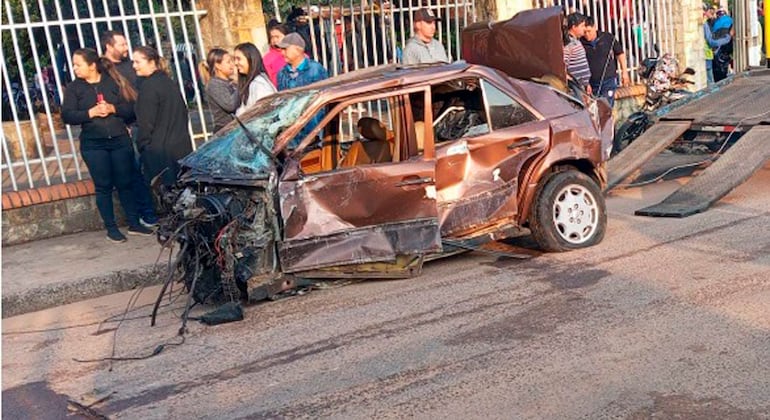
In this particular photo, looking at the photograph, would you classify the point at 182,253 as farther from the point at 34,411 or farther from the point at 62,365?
the point at 34,411

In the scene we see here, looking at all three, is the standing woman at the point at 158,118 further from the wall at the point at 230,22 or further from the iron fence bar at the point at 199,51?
the wall at the point at 230,22

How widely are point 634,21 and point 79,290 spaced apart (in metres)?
10.9

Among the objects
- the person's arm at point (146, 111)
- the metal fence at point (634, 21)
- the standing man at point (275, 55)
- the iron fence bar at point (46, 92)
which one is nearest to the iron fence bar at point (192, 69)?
the standing man at point (275, 55)

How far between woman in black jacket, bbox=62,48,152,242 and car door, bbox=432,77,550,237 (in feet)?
12.1

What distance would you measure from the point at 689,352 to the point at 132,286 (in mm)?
5180

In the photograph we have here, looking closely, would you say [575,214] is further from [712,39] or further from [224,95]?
[712,39]

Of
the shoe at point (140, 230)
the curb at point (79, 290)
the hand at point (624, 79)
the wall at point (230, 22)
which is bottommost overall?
the curb at point (79, 290)

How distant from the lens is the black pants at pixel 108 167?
9766mm

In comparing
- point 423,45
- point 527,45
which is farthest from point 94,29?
point 527,45

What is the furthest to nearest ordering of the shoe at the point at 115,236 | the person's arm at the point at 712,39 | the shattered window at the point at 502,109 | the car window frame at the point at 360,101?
the person's arm at the point at 712,39 < the shoe at the point at 115,236 < the shattered window at the point at 502,109 < the car window frame at the point at 360,101

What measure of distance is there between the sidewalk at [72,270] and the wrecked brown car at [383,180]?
5.61 ft

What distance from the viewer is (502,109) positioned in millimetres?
7809

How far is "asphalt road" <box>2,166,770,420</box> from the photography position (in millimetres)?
4859

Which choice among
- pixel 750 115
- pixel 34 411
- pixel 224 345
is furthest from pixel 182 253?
pixel 750 115
